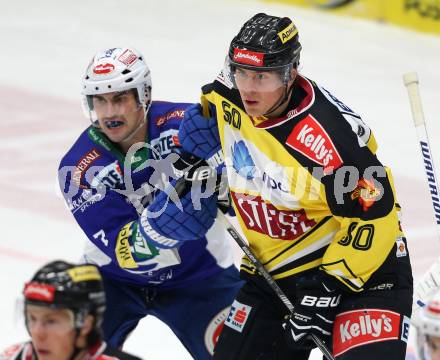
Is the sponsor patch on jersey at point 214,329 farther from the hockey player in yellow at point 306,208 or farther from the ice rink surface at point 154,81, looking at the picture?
the ice rink surface at point 154,81

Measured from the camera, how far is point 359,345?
443 cm

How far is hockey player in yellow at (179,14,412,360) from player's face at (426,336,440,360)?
3.41 ft

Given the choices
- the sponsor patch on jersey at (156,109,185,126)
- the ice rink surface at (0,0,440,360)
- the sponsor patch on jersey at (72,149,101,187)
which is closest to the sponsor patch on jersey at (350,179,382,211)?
the sponsor patch on jersey at (156,109,185,126)

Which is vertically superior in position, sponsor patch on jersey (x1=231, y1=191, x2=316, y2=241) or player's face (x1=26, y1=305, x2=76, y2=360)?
player's face (x1=26, y1=305, x2=76, y2=360)

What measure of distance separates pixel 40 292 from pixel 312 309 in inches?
51.3

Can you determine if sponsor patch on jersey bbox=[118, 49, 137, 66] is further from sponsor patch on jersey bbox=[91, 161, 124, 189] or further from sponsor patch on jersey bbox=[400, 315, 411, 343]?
sponsor patch on jersey bbox=[400, 315, 411, 343]

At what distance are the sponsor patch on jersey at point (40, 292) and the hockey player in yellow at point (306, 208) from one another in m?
1.25

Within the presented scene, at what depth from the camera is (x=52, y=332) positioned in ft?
11.3

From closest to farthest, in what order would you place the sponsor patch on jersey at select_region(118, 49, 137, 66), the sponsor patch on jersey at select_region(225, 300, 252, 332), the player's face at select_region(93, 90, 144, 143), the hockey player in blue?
the sponsor patch on jersey at select_region(225, 300, 252, 332), the hockey player in blue, the player's face at select_region(93, 90, 144, 143), the sponsor patch on jersey at select_region(118, 49, 137, 66)

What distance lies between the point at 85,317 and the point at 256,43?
1.41 meters

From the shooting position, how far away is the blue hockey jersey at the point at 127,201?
5094 mm

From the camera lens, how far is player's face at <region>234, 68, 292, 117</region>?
4.45m

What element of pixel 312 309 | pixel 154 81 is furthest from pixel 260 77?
pixel 154 81

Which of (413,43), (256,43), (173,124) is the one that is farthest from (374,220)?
(413,43)
